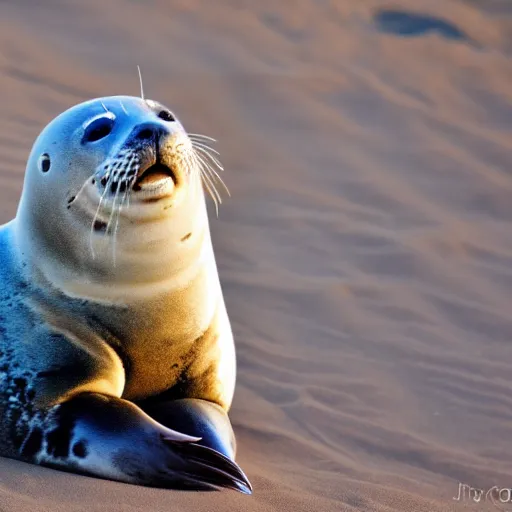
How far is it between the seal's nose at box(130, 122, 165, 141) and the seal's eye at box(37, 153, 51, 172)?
40 cm

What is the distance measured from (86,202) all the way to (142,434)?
0.82 meters

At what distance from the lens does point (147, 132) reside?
140 inches

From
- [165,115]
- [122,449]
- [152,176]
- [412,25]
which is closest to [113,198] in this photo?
[152,176]

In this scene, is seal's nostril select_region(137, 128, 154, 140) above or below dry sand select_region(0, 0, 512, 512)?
above

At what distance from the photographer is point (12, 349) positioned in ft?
12.1

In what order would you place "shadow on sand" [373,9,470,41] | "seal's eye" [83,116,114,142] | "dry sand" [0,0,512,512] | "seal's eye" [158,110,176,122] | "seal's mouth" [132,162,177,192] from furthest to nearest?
"shadow on sand" [373,9,470,41], "dry sand" [0,0,512,512], "seal's eye" [158,110,176,122], "seal's eye" [83,116,114,142], "seal's mouth" [132,162,177,192]

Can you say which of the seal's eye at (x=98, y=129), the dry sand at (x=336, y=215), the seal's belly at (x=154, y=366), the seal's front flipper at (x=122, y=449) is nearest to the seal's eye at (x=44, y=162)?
the seal's eye at (x=98, y=129)

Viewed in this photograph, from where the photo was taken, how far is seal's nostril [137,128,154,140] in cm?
355

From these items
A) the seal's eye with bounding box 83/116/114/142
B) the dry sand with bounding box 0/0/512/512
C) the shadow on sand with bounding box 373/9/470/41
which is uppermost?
the shadow on sand with bounding box 373/9/470/41

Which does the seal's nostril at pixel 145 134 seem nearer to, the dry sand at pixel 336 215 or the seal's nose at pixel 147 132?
the seal's nose at pixel 147 132

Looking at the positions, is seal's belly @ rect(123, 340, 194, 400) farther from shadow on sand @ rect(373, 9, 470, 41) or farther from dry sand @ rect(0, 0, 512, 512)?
shadow on sand @ rect(373, 9, 470, 41)

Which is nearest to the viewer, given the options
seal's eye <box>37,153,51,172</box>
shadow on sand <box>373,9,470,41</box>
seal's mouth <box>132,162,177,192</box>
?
seal's mouth <box>132,162,177,192</box>

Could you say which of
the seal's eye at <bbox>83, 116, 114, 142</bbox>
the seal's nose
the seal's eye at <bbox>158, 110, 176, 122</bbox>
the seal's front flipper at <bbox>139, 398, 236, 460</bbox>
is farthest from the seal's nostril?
the seal's front flipper at <bbox>139, 398, 236, 460</bbox>

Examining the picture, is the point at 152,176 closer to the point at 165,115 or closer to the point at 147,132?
the point at 147,132
